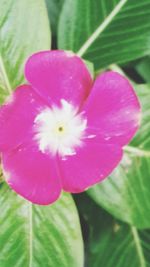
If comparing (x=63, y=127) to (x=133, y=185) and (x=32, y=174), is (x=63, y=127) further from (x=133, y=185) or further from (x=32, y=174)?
(x=133, y=185)

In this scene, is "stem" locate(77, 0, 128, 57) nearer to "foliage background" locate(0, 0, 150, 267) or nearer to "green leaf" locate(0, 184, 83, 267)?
"foliage background" locate(0, 0, 150, 267)

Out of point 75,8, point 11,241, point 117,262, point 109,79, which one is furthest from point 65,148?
point 117,262

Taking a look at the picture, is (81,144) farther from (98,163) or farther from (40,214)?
(40,214)

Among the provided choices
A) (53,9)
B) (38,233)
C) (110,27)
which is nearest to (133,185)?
(38,233)

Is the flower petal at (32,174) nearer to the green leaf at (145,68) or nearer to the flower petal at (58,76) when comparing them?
the flower petal at (58,76)

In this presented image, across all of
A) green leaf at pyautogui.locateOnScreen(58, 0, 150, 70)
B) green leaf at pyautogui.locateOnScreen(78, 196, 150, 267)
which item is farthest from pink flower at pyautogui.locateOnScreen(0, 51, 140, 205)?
green leaf at pyautogui.locateOnScreen(78, 196, 150, 267)

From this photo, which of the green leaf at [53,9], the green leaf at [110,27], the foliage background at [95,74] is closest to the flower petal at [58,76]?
the foliage background at [95,74]
